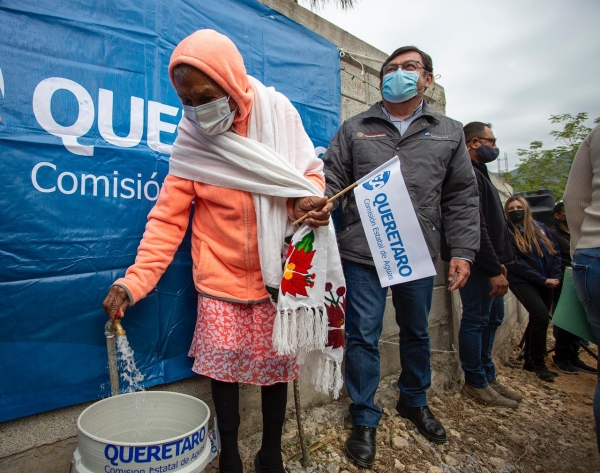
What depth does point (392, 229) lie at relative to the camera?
6.63 feet

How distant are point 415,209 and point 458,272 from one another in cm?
41

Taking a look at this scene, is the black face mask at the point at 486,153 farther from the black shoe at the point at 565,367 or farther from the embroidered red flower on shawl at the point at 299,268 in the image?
the black shoe at the point at 565,367

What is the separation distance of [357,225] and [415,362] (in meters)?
0.81

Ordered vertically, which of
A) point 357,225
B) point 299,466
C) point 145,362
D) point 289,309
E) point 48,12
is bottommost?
point 299,466

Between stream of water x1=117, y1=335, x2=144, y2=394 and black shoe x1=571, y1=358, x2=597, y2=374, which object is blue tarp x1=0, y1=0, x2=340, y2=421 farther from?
black shoe x1=571, y1=358, x2=597, y2=374

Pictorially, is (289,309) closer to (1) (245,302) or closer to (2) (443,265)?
(1) (245,302)

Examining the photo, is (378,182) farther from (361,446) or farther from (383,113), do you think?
(361,446)

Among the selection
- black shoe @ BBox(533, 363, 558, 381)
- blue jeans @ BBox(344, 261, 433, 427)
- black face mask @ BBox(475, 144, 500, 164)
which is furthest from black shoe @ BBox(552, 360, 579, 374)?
blue jeans @ BBox(344, 261, 433, 427)

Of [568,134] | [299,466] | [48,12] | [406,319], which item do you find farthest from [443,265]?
[568,134]

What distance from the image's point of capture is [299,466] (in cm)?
190

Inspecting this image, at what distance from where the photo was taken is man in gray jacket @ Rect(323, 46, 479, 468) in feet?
6.77

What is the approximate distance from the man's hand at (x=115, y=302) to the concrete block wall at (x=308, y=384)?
0.47 m

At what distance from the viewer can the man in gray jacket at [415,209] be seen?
2064 millimetres

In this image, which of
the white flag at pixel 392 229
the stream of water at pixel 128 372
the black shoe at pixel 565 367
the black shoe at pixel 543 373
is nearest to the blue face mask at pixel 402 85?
the white flag at pixel 392 229
